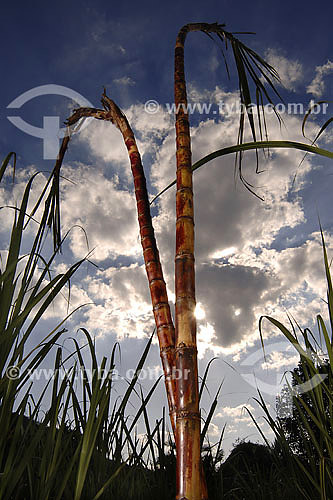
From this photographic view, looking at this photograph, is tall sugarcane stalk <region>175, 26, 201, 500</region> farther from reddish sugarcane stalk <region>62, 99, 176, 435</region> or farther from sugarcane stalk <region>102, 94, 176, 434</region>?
sugarcane stalk <region>102, 94, 176, 434</region>

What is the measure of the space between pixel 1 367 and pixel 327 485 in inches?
45.7

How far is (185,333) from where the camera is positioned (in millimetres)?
1505

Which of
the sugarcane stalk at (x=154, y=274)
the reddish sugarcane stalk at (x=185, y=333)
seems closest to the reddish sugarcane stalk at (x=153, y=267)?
the sugarcane stalk at (x=154, y=274)

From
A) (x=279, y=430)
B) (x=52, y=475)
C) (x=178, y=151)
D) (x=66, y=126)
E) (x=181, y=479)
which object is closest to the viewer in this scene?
(x=52, y=475)

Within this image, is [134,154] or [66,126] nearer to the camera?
[134,154]

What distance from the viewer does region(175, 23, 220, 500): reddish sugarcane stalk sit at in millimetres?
1308

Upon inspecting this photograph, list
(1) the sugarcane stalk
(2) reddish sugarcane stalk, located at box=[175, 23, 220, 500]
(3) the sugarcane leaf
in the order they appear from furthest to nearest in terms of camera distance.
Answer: (1) the sugarcane stalk < (2) reddish sugarcane stalk, located at box=[175, 23, 220, 500] < (3) the sugarcane leaf

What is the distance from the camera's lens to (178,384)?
4.71 ft

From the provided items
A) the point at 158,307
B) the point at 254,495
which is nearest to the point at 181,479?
the point at 254,495

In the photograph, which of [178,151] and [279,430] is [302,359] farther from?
[178,151]

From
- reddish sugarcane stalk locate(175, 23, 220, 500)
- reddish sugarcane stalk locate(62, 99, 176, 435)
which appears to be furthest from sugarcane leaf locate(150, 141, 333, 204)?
reddish sugarcane stalk locate(62, 99, 176, 435)

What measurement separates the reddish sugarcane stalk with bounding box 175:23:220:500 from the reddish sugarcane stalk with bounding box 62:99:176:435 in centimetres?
35

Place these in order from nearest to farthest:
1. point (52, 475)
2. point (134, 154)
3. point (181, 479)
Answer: point (52, 475)
point (181, 479)
point (134, 154)

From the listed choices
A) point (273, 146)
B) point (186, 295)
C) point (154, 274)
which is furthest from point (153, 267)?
point (273, 146)
